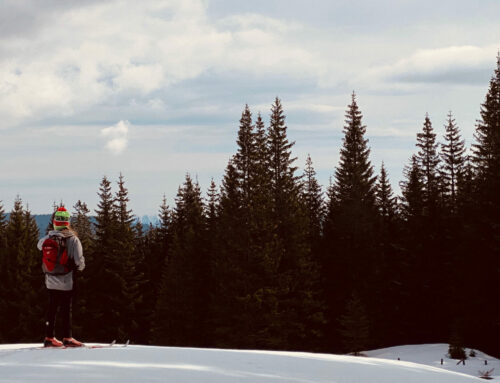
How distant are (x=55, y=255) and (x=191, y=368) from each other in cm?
300

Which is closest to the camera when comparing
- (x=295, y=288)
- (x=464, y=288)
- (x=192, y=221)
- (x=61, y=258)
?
(x=61, y=258)

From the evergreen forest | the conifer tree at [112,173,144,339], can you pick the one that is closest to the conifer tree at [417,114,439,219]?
the evergreen forest

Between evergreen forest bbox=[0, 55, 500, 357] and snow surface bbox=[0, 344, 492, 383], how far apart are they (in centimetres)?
2507

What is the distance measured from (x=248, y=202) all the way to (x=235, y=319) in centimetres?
829

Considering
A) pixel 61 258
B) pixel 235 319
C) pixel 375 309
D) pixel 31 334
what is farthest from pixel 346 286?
pixel 61 258

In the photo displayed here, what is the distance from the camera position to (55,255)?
8227 millimetres

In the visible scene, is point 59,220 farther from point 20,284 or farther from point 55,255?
point 20,284

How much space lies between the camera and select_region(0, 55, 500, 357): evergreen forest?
3525 centimetres

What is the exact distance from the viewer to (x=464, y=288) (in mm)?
33312

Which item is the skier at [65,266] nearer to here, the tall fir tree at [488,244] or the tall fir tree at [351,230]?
the tall fir tree at [488,244]

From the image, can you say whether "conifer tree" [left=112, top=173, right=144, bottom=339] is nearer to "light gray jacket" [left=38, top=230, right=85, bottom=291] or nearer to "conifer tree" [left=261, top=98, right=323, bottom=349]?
"conifer tree" [left=261, top=98, right=323, bottom=349]

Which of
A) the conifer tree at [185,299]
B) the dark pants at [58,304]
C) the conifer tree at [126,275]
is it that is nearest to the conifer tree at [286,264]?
the conifer tree at [185,299]

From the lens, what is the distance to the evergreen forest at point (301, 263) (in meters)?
35.2

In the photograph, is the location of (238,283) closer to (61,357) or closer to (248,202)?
(248,202)
